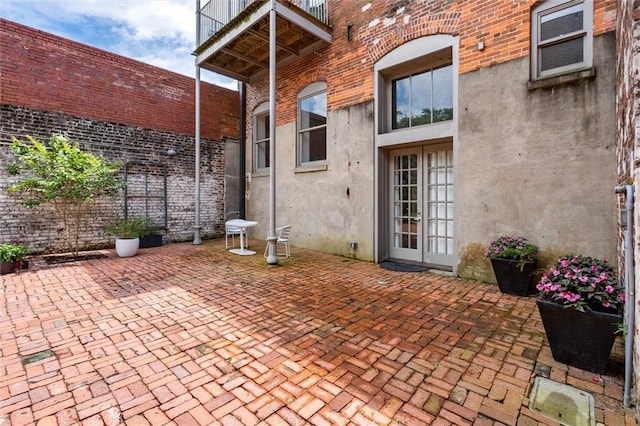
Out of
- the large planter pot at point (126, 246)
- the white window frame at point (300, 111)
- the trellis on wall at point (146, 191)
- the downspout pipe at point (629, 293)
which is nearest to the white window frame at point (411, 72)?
the white window frame at point (300, 111)

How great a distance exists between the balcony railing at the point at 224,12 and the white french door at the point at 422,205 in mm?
3599

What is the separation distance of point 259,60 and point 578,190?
23.1 ft

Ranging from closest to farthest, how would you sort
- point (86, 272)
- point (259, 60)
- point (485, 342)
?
1. point (485, 342)
2. point (86, 272)
3. point (259, 60)

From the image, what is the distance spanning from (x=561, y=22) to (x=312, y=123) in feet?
14.8

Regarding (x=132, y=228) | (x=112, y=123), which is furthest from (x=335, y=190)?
(x=112, y=123)

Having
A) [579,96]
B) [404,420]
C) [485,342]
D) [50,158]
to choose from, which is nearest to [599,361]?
[485,342]

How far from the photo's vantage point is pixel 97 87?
6.60 m

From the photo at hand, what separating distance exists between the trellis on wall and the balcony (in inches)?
116

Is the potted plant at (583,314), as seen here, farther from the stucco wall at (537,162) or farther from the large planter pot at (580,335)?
the stucco wall at (537,162)

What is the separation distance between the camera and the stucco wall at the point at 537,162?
342cm

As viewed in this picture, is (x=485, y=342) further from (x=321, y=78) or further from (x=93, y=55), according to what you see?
(x=93, y=55)

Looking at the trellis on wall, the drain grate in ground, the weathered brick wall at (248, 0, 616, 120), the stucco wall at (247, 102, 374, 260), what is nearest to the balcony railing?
the weathered brick wall at (248, 0, 616, 120)

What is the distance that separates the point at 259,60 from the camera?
7.45 m

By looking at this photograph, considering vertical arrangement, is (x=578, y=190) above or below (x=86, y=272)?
above
